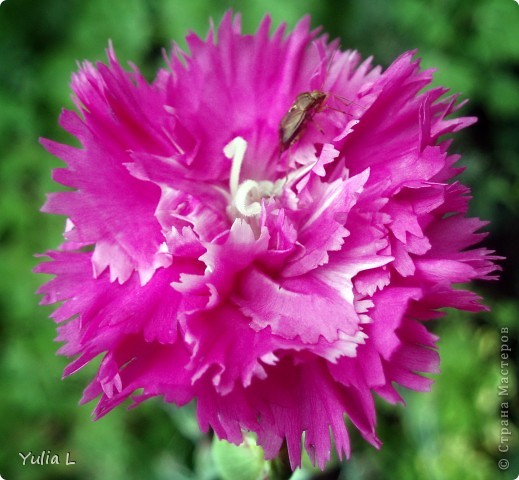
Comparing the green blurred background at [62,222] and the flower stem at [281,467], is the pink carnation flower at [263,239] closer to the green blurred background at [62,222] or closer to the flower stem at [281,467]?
the flower stem at [281,467]

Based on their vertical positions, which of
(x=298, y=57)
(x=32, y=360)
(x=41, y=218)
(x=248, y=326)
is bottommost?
(x=32, y=360)

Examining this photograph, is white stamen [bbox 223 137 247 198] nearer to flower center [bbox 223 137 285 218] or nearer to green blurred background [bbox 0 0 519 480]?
flower center [bbox 223 137 285 218]

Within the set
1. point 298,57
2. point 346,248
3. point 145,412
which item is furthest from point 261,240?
point 145,412

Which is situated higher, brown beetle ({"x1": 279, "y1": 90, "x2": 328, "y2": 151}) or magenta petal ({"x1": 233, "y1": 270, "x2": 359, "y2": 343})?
brown beetle ({"x1": 279, "y1": 90, "x2": 328, "y2": 151})

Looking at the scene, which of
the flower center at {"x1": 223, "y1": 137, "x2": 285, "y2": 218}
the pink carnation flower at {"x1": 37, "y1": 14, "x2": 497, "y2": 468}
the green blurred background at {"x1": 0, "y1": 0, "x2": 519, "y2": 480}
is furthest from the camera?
the green blurred background at {"x1": 0, "y1": 0, "x2": 519, "y2": 480}

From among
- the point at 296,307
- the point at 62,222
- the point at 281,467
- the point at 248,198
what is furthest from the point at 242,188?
the point at 62,222

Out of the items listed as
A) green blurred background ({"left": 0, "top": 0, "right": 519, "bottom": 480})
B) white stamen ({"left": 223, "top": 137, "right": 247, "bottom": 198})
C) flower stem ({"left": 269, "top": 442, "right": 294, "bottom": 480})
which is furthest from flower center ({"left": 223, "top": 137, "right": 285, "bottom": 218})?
green blurred background ({"left": 0, "top": 0, "right": 519, "bottom": 480})

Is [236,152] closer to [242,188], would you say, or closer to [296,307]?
[242,188]

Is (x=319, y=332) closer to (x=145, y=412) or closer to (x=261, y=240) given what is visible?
(x=261, y=240)

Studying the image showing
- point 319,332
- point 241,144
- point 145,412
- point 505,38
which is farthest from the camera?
point 505,38
